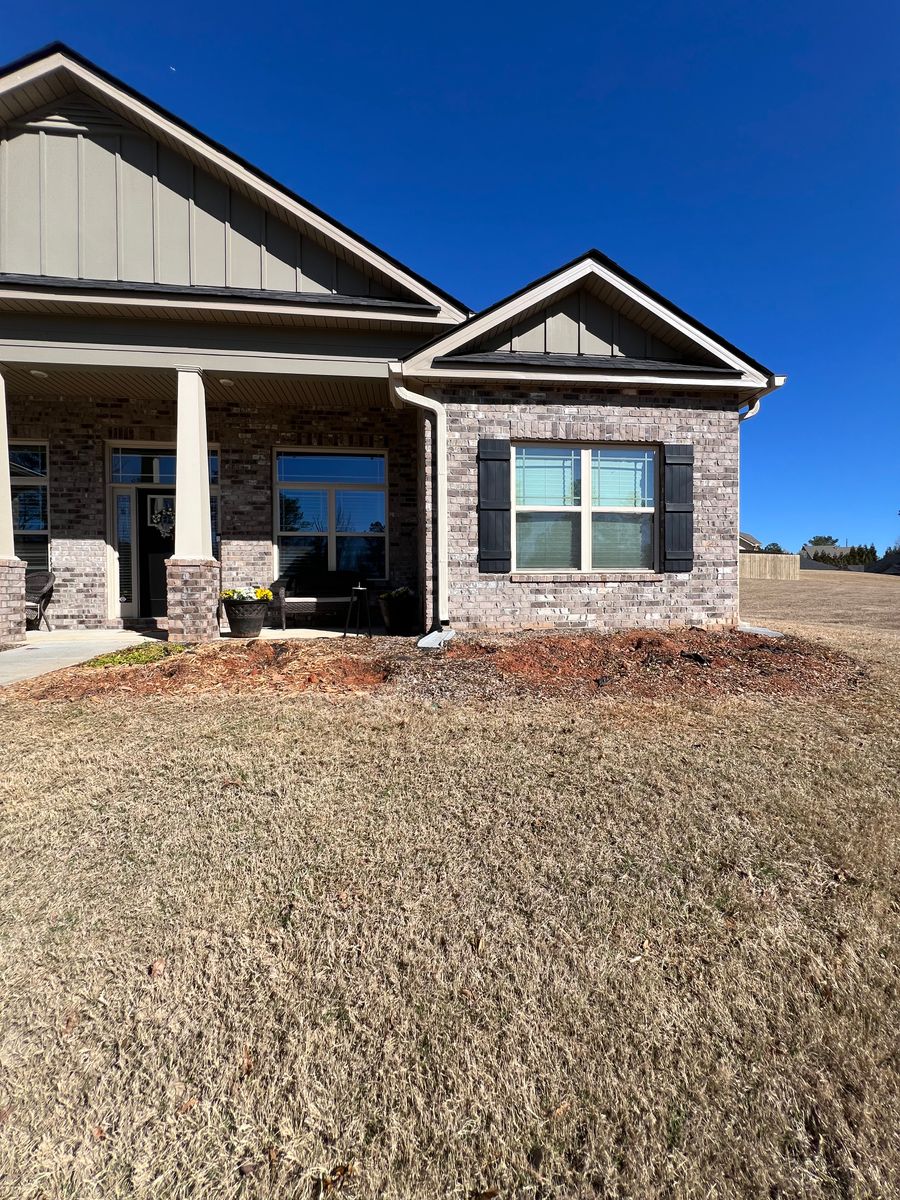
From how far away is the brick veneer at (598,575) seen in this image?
6.99m

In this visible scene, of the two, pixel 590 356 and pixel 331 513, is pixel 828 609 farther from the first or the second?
pixel 331 513

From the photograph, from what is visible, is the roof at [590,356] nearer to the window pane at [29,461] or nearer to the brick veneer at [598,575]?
the brick veneer at [598,575]

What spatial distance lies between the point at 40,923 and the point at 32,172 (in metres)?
9.60

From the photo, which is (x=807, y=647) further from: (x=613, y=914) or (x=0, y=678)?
(x=0, y=678)

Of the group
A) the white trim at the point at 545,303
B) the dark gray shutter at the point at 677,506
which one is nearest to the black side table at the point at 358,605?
the white trim at the point at 545,303

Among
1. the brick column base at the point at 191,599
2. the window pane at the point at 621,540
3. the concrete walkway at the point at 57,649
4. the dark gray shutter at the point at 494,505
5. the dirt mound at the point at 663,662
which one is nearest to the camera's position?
the dirt mound at the point at 663,662

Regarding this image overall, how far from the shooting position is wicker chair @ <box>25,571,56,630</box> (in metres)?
8.34

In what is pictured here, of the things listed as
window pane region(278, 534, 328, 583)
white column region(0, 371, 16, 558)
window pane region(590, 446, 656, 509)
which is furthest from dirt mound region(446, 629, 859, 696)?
white column region(0, 371, 16, 558)

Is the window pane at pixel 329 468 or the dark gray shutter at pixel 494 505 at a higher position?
the window pane at pixel 329 468

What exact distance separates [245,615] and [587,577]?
485 centimetres

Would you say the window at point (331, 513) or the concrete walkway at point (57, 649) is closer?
the concrete walkway at point (57, 649)

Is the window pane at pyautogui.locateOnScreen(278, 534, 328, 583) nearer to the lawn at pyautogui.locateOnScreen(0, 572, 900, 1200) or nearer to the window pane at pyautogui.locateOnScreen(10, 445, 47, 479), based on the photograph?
the window pane at pyautogui.locateOnScreen(10, 445, 47, 479)

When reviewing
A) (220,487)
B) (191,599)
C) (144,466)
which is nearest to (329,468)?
(220,487)

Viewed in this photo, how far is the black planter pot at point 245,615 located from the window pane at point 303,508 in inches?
81.1
